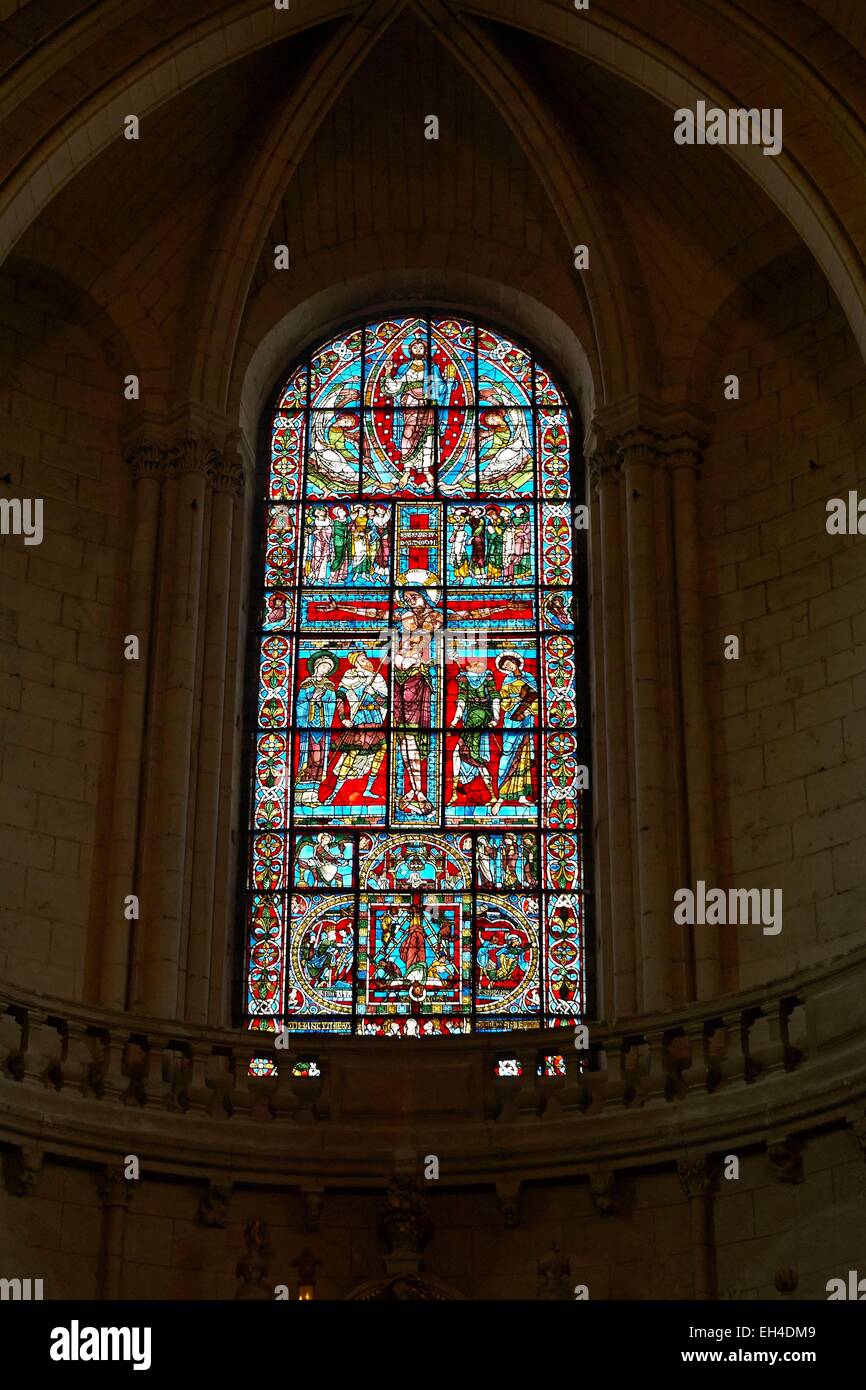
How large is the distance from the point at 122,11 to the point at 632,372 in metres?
4.93

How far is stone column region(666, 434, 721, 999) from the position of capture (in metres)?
16.6

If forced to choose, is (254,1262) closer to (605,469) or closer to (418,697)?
(418,697)

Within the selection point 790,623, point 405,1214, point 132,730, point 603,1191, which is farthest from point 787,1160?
point 132,730

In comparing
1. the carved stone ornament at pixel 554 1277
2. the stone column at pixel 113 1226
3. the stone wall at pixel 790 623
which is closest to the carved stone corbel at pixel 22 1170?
the stone column at pixel 113 1226

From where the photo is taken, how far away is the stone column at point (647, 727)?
54.2ft

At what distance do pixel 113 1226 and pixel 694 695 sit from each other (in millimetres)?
6128

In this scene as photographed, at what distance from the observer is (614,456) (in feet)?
61.4

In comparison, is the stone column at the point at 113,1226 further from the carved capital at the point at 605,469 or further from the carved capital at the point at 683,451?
the carved capital at the point at 683,451

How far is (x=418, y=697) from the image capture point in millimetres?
18672

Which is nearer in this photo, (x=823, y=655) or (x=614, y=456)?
(x=823, y=655)
